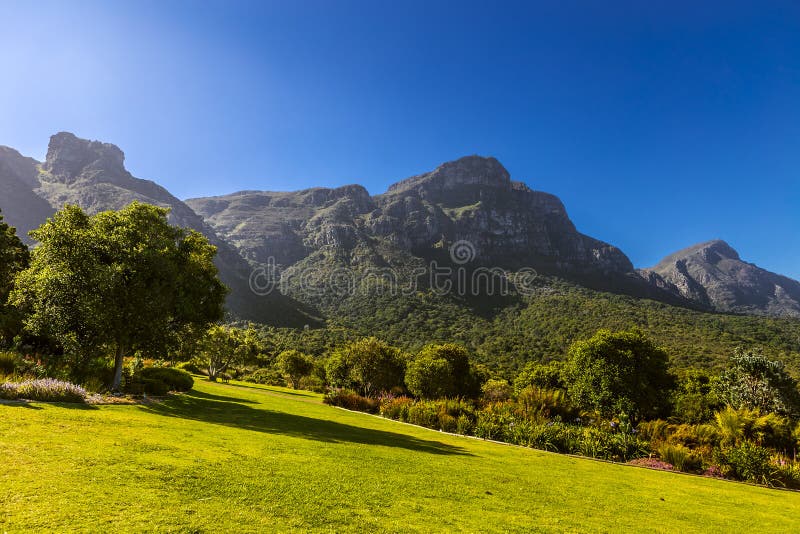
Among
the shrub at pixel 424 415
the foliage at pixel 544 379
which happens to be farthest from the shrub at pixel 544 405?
the foliage at pixel 544 379

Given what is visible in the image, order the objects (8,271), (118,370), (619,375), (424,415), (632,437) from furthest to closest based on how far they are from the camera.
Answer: (619,375) < (8,271) < (424,415) < (118,370) < (632,437)

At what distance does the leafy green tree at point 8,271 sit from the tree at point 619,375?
35088mm

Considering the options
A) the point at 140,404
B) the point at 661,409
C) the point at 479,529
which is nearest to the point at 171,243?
the point at 140,404

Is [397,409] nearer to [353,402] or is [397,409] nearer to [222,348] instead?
[353,402]

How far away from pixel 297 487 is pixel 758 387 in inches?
1715

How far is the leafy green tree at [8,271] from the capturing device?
18953 mm

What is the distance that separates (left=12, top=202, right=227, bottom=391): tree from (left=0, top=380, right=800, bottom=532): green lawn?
4647mm

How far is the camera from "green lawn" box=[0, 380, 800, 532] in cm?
479

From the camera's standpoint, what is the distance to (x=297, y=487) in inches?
250

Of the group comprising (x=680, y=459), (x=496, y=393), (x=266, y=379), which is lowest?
(x=266, y=379)

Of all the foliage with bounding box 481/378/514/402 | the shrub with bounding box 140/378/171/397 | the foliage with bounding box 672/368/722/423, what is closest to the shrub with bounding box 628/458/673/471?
the foliage with bounding box 481/378/514/402

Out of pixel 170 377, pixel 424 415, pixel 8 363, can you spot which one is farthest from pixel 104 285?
pixel 424 415

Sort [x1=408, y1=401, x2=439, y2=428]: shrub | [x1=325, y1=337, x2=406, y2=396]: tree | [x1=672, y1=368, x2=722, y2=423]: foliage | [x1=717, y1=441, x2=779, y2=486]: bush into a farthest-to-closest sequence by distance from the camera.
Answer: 1. [x1=325, y1=337, x2=406, y2=396]: tree
2. [x1=672, y1=368, x2=722, y2=423]: foliage
3. [x1=408, y1=401, x2=439, y2=428]: shrub
4. [x1=717, y1=441, x2=779, y2=486]: bush

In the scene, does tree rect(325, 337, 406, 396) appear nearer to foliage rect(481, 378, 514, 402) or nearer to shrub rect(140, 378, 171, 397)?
Answer: foliage rect(481, 378, 514, 402)
